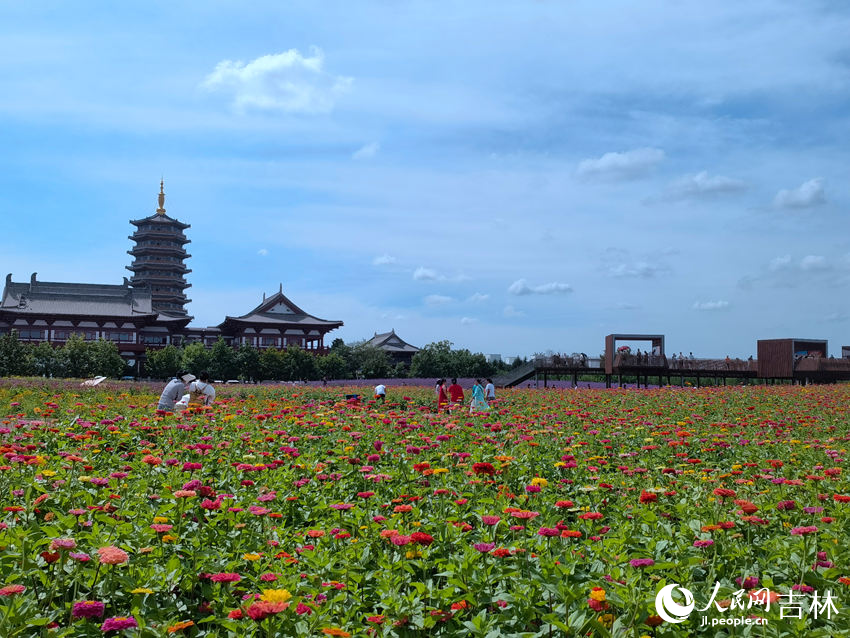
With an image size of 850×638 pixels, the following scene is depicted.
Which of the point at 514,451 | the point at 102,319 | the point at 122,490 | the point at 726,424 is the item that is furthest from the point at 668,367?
the point at 102,319

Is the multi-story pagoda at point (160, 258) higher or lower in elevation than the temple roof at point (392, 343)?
higher

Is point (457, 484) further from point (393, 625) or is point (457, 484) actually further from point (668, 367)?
point (668, 367)

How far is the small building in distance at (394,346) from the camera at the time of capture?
6844 centimetres

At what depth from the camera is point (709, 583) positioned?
3092mm

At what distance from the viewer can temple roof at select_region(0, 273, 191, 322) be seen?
51594 millimetres

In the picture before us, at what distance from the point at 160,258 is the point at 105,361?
77.5 ft

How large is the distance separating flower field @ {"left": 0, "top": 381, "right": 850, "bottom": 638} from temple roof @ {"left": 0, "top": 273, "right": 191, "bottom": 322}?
50.3 meters

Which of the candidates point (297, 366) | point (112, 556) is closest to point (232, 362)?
point (297, 366)

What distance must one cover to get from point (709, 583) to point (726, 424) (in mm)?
6542

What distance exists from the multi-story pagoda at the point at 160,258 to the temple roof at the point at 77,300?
19.6ft

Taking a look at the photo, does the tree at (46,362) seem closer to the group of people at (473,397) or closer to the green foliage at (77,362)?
the green foliage at (77,362)

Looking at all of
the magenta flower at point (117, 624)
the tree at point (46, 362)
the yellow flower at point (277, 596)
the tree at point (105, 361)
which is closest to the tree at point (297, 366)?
the tree at point (105, 361)

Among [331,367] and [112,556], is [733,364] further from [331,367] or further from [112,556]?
[112,556]

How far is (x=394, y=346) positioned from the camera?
71.0 m
